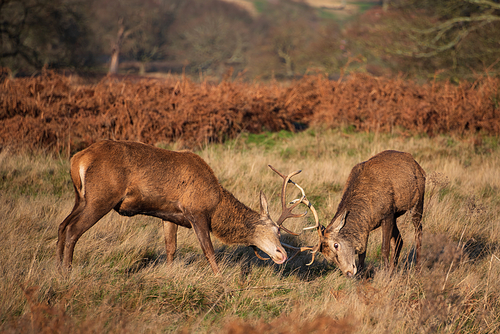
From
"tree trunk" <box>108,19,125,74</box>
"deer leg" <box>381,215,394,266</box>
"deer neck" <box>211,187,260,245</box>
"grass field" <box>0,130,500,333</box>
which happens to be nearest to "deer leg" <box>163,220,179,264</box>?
"grass field" <box>0,130,500,333</box>

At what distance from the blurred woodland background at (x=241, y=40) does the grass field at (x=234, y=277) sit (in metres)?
6.45

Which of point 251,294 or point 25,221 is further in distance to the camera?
point 25,221

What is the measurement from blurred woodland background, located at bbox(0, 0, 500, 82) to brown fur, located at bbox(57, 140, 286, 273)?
8376mm

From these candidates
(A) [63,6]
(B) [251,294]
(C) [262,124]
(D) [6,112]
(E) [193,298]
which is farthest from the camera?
(A) [63,6]

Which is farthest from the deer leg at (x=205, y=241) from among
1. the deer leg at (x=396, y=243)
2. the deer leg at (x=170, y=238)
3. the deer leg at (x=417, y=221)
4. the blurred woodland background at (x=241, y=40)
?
the blurred woodland background at (x=241, y=40)

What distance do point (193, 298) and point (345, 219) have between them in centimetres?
174

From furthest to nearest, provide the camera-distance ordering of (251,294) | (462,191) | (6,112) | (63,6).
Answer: (63,6) → (6,112) → (462,191) → (251,294)

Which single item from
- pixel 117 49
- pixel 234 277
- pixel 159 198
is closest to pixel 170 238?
pixel 159 198

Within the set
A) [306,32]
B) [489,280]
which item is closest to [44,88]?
[489,280]

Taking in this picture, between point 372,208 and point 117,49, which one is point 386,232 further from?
point 117,49

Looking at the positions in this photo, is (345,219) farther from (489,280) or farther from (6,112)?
(6,112)

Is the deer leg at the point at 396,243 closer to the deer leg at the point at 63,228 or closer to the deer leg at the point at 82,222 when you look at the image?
the deer leg at the point at 82,222

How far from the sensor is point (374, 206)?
190 inches

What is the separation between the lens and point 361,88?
42.2ft
